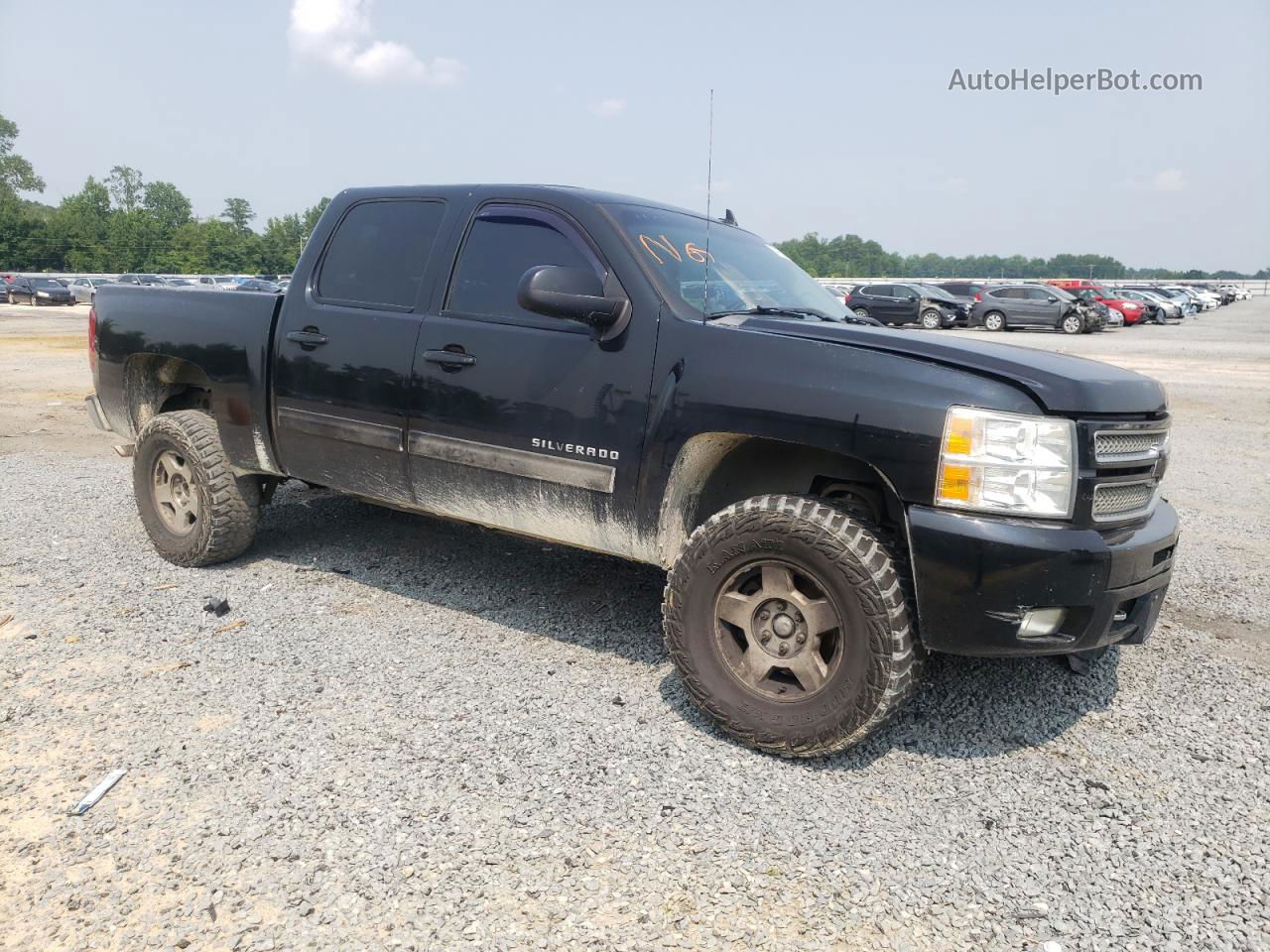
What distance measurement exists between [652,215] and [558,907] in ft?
9.09

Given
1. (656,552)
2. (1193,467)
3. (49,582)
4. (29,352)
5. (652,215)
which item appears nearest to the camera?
(656,552)

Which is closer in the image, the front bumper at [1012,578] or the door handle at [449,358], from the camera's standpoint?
the front bumper at [1012,578]

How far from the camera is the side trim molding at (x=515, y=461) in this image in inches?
141

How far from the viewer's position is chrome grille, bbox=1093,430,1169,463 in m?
2.95

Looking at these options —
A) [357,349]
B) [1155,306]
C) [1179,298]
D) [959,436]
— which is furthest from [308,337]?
[1179,298]

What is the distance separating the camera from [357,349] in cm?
425

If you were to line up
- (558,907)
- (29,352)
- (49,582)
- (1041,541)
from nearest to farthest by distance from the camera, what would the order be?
1. (558,907)
2. (1041,541)
3. (49,582)
4. (29,352)

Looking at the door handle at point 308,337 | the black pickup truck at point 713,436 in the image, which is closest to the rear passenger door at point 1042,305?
the black pickup truck at point 713,436

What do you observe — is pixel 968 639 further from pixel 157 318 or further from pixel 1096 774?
pixel 157 318

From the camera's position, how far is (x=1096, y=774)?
3.12 metres

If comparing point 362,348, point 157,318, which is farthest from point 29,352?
point 362,348

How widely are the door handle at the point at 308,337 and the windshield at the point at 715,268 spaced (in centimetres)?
153

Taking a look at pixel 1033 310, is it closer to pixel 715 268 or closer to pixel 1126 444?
pixel 715 268

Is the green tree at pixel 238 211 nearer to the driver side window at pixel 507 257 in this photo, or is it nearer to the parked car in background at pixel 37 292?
the parked car in background at pixel 37 292
